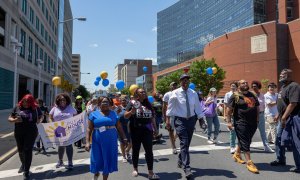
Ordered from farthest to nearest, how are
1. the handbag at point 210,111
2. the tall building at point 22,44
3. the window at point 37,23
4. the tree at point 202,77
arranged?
the tree at point 202,77, the window at point 37,23, the tall building at point 22,44, the handbag at point 210,111

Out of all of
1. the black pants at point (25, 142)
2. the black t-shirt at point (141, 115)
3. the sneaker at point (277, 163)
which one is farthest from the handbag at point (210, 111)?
the black pants at point (25, 142)

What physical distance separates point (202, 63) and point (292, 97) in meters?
45.0

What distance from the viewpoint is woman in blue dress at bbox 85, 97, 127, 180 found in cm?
499

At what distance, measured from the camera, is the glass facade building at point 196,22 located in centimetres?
7750

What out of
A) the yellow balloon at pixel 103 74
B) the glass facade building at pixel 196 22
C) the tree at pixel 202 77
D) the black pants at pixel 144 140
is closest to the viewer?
the black pants at pixel 144 140

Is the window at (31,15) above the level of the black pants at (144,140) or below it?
above

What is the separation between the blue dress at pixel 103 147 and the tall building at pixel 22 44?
1110cm

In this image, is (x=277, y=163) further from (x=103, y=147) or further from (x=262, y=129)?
(x=103, y=147)

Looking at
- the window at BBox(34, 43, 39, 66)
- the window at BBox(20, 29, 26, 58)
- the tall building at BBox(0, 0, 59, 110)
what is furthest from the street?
the window at BBox(34, 43, 39, 66)

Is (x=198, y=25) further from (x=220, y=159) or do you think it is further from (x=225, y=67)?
(x=220, y=159)

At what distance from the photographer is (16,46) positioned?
1838 cm

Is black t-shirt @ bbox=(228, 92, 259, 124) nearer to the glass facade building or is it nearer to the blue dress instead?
the blue dress

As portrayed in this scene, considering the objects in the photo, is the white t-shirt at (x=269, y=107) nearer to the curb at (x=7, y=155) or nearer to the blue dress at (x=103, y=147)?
the blue dress at (x=103, y=147)

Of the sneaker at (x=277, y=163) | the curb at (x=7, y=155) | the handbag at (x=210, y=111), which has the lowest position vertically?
the curb at (x=7, y=155)
